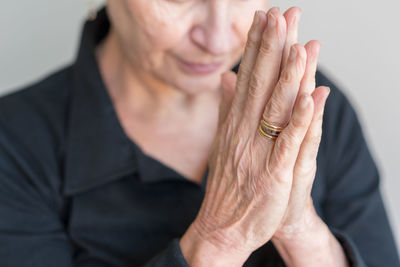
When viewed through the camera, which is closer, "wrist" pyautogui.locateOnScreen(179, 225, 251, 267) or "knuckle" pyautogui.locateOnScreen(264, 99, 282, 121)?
"knuckle" pyautogui.locateOnScreen(264, 99, 282, 121)

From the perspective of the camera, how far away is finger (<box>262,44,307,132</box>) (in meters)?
0.68

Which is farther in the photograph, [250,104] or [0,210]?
[0,210]

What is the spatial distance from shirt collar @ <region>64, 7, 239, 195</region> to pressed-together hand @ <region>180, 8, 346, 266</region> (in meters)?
0.22

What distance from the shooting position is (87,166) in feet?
3.52

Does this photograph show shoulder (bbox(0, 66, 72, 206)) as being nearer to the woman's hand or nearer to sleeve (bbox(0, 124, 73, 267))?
sleeve (bbox(0, 124, 73, 267))

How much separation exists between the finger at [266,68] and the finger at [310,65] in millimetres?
40

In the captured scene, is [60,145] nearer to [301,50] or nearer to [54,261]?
[54,261]

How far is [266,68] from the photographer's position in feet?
2.39

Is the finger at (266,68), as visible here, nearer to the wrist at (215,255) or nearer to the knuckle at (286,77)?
the knuckle at (286,77)

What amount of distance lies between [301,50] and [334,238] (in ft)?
1.30

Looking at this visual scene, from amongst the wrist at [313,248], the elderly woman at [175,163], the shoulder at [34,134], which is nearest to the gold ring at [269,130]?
the elderly woman at [175,163]

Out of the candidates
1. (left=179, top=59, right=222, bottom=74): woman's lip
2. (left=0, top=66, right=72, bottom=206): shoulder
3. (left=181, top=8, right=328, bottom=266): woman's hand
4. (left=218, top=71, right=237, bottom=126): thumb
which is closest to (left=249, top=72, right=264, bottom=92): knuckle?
(left=181, top=8, right=328, bottom=266): woman's hand

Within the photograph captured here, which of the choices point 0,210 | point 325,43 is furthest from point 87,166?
point 325,43

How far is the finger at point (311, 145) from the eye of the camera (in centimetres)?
71
